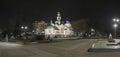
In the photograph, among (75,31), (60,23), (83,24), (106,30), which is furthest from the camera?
(60,23)

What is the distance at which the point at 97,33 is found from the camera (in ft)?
410

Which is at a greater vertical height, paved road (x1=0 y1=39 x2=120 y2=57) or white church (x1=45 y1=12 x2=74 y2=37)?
white church (x1=45 y1=12 x2=74 y2=37)

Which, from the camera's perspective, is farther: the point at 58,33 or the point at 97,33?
the point at 58,33

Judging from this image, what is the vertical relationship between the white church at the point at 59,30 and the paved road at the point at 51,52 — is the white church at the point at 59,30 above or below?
above

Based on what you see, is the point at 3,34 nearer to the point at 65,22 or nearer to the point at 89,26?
the point at 89,26

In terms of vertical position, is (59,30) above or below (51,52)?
above

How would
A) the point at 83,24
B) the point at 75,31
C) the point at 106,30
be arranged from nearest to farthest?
the point at 106,30, the point at 83,24, the point at 75,31

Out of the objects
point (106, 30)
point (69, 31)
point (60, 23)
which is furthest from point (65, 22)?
point (106, 30)

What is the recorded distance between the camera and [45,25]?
139 m

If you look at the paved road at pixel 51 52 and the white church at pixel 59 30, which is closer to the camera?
the paved road at pixel 51 52

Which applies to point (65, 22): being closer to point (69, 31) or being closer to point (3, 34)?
point (69, 31)

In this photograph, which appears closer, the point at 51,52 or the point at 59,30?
the point at 51,52

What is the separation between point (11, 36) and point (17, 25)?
868 centimetres

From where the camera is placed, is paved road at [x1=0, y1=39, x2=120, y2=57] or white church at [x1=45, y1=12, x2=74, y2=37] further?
white church at [x1=45, y1=12, x2=74, y2=37]
